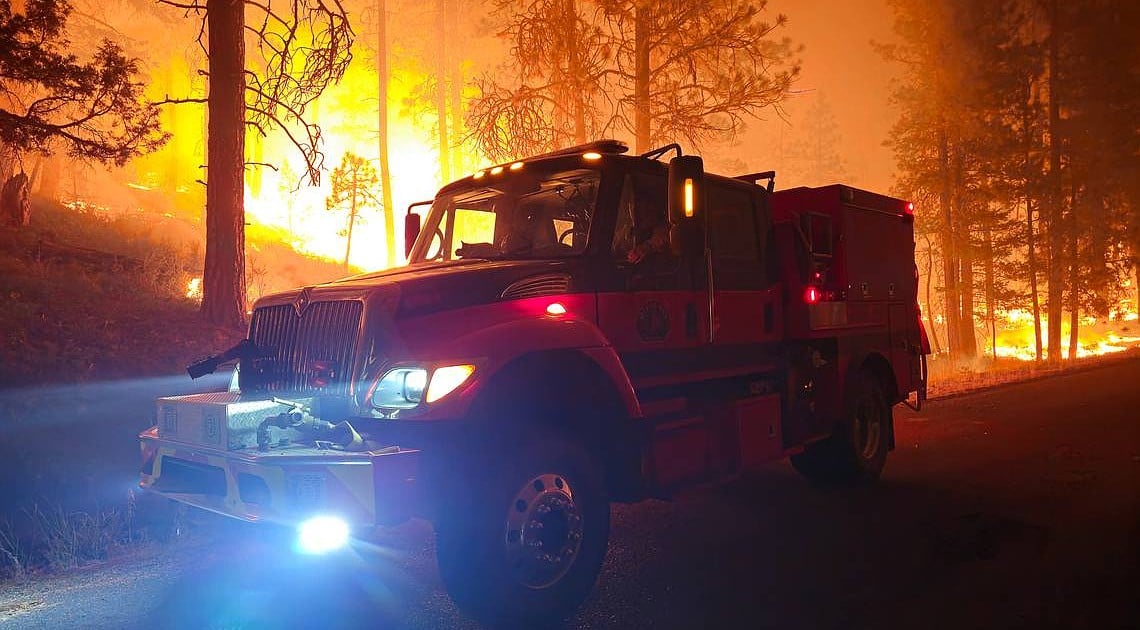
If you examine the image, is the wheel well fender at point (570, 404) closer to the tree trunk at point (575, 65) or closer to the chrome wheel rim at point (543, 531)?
the chrome wheel rim at point (543, 531)

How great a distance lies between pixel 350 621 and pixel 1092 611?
394 cm

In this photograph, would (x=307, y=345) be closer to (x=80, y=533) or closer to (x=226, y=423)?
(x=226, y=423)

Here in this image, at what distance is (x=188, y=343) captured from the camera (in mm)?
9547

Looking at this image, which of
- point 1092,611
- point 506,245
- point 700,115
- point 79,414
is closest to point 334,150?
point 700,115

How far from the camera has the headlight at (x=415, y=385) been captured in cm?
381

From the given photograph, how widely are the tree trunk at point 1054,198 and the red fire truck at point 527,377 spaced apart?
73.6 feet

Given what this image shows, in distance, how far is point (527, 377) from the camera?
4164 mm

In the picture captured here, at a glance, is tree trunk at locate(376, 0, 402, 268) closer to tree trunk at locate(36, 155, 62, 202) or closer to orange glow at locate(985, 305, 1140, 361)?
tree trunk at locate(36, 155, 62, 202)

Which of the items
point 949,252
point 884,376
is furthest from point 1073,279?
point 884,376

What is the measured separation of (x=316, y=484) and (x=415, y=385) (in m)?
0.67

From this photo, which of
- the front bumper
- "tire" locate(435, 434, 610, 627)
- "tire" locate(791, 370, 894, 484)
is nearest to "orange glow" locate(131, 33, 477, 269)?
"tire" locate(791, 370, 894, 484)

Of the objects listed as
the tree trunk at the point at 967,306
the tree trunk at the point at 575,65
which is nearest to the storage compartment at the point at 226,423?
the tree trunk at the point at 575,65

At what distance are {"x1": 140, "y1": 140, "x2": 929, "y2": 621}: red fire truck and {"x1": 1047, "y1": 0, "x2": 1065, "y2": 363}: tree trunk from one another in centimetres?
2243

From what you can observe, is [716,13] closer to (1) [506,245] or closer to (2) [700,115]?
(2) [700,115]
